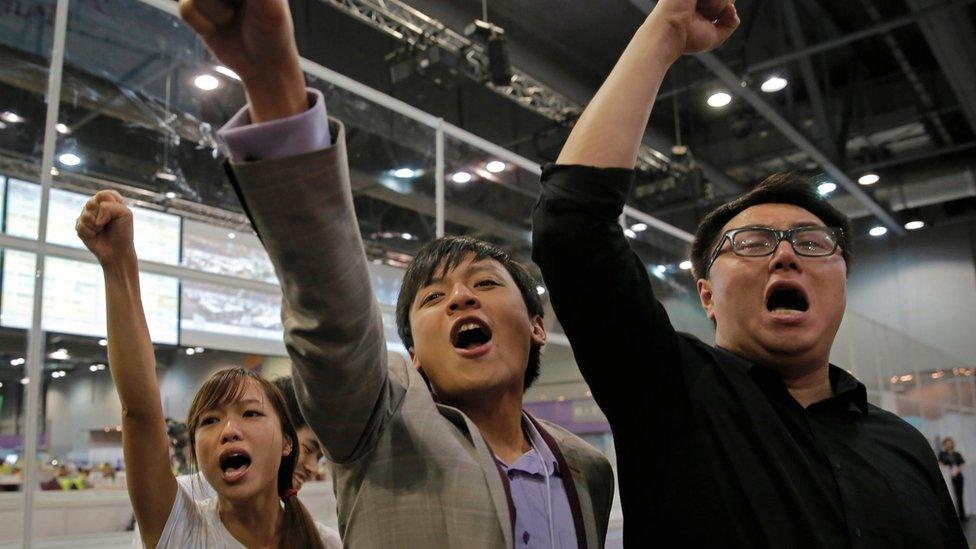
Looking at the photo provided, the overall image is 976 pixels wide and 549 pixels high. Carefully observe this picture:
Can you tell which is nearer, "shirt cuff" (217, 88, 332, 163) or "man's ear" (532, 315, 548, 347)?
"shirt cuff" (217, 88, 332, 163)

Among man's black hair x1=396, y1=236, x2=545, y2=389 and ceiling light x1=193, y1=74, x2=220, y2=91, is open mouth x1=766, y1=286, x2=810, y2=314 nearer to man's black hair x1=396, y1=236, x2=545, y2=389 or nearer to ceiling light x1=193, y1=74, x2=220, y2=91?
man's black hair x1=396, y1=236, x2=545, y2=389

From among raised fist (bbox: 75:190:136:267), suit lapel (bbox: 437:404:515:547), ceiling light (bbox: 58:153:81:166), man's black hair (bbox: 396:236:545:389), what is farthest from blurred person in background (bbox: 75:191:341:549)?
ceiling light (bbox: 58:153:81:166)

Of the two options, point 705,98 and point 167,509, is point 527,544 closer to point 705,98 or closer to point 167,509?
point 167,509

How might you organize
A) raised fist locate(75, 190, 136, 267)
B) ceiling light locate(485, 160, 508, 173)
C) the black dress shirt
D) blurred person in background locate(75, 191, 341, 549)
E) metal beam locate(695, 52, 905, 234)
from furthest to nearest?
1. metal beam locate(695, 52, 905, 234)
2. ceiling light locate(485, 160, 508, 173)
3. blurred person in background locate(75, 191, 341, 549)
4. raised fist locate(75, 190, 136, 267)
5. the black dress shirt

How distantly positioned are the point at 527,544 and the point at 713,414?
29 centimetres

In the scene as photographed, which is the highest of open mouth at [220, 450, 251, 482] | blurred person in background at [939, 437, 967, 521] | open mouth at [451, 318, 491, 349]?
open mouth at [451, 318, 491, 349]

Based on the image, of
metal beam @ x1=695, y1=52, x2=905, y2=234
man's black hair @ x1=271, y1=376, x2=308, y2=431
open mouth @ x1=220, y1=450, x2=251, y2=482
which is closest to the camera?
open mouth @ x1=220, y1=450, x2=251, y2=482

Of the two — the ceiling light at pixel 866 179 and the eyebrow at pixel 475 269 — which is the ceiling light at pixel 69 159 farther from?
the ceiling light at pixel 866 179

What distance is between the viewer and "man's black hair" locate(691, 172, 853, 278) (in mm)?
1231

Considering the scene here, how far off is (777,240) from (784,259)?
3cm

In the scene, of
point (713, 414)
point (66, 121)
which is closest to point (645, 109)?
point (713, 414)

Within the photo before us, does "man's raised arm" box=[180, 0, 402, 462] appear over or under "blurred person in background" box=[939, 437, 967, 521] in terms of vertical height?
over

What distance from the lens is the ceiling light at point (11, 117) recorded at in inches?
96.7

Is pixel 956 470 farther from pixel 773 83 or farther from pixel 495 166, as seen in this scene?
pixel 495 166
